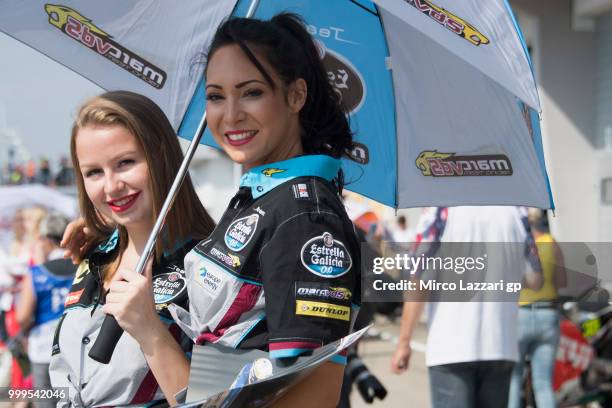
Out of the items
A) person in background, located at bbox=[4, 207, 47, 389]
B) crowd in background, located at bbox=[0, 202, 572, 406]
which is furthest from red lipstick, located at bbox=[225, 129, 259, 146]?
crowd in background, located at bbox=[0, 202, 572, 406]

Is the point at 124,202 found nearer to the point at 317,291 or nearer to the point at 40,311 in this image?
the point at 317,291

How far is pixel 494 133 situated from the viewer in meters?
2.73

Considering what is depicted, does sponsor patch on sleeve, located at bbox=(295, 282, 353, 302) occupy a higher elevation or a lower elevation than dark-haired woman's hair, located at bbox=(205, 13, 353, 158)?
lower

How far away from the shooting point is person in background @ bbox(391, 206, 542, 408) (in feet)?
14.0

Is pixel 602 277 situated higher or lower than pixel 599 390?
higher

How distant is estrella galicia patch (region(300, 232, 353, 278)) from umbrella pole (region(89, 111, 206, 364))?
0.64m

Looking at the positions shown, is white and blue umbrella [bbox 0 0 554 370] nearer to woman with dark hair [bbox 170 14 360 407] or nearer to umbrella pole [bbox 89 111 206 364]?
umbrella pole [bbox 89 111 206 364]

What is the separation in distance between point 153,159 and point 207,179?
4273 centimetres

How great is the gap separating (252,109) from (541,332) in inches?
151

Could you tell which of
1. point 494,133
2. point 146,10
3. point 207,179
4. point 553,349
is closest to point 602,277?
point 494,133

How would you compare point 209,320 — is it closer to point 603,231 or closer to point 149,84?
point 149,84

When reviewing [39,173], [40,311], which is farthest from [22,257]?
[39,173]

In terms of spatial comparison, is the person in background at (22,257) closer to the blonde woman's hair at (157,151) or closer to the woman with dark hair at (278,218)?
the blonde woman's hair at (157,151)

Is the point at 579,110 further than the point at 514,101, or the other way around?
the point at 579,110
